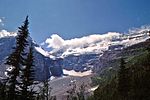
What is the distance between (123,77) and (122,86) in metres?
1.72

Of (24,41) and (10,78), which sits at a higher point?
(24,41)

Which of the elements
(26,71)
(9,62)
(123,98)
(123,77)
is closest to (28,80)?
(26,71)

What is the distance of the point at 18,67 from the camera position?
38000 mm

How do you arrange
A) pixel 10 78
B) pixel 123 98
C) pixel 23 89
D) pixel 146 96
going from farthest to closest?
pixel 123 98, pixel 146 96, pixel 23 89, pixel 10 78

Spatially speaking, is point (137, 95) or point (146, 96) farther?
point (137, 95)

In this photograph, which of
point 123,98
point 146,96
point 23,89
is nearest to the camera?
point 23,89

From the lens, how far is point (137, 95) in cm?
7150

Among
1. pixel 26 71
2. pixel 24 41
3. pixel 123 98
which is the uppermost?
pixel 24 41

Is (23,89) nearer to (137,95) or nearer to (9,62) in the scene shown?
(9,62)

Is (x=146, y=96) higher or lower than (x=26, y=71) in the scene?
lower

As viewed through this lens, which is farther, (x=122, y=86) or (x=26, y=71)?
(x=122, y=86)

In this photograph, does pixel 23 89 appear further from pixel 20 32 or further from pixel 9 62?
pixel 20 32

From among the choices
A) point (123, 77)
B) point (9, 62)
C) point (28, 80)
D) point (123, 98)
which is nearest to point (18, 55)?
point (9, 62)

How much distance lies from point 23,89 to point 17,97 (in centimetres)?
201
